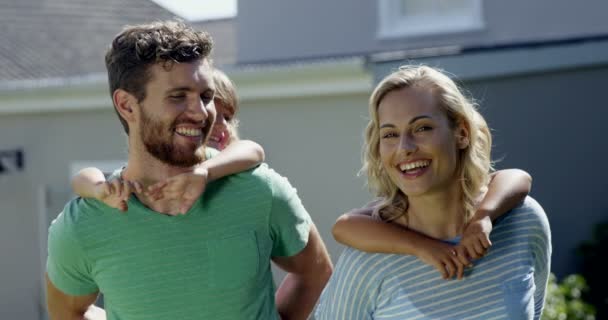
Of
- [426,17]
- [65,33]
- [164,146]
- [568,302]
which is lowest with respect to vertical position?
[568,302]

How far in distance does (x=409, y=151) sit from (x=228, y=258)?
1.96 ft

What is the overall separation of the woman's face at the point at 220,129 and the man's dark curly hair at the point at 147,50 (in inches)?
19.6

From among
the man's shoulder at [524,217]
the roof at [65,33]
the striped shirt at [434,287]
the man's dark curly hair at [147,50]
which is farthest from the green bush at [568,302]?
the roof at [65,33]

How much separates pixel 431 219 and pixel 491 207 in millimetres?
165

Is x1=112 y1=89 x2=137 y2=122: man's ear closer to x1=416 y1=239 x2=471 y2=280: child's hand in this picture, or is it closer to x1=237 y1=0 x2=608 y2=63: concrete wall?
x1=416 y1=239 x2=471 y2=280: child's hand

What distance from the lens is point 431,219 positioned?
2.79m

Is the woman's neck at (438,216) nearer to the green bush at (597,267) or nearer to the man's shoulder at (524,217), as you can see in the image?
the man's shoulder at (524,217)

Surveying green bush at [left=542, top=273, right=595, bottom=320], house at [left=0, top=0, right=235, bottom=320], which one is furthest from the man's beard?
house at [left=0, top=0, right=235, bottom=320]

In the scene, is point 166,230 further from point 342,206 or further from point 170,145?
point 342,206

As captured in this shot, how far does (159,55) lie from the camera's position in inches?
109

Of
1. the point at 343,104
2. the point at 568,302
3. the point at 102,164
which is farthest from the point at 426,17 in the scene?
the point at 568,302

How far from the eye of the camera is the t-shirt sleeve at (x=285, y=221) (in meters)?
2.96

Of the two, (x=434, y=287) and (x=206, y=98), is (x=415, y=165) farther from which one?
(x=206, y=98)

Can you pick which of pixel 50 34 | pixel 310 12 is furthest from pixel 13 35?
pixel 310 12
